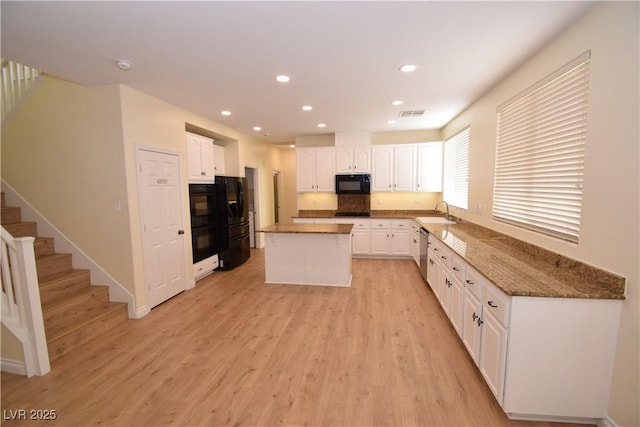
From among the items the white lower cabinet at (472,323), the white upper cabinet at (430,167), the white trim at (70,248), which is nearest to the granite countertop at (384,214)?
the white upper cabinet at (430,167)

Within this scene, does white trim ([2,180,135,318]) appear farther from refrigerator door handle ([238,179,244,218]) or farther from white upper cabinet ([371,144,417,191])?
white upper cabinet ([371,144,417,191])

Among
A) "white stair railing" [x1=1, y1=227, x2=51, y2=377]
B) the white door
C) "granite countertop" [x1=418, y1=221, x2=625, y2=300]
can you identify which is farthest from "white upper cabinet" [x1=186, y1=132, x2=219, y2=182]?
"granite countertop" [x1=418, y1=221, x2=625, y2=300]

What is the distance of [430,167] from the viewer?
5703 mm

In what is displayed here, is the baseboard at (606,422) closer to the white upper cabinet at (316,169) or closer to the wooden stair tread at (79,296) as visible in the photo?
the wooden stair tread at (79,296)

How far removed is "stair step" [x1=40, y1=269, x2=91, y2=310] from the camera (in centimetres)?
288

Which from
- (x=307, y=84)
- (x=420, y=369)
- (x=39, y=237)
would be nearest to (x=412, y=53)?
(x=307, y=84)

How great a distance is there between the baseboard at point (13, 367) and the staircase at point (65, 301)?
202 mm

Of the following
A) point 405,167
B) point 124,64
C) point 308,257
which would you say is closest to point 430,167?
point 405,167

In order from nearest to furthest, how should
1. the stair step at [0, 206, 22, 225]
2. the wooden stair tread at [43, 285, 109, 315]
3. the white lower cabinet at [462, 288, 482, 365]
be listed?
the white lower cabinet at [462, 288, 482, 365] → the wooden stair tread at [43, 285, 109, 315] → the stair step at [0, 206, 22, 225]

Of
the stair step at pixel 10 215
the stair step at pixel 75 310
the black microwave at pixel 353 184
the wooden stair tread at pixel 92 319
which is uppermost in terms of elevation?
the black microwave at pixel 353 184

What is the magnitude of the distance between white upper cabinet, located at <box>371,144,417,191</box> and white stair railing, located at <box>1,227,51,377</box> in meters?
5.18

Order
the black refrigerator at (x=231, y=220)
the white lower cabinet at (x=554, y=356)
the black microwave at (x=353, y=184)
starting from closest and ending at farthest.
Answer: the white lower cabinet at (x=554, y=356)
the black refrigerator at (x=231, y=220)
the black microwave at (x=353, y=184)

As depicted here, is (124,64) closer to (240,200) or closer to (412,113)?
(240,200)

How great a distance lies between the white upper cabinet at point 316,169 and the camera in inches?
236
